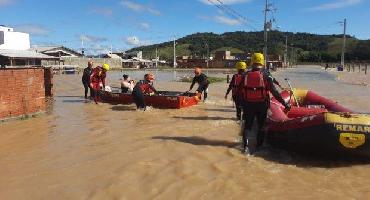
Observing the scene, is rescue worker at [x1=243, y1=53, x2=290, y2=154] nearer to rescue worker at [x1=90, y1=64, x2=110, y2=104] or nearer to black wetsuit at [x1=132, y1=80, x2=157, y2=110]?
black wetsuit at [x1=132, y1=80, x2=157, y2=110]

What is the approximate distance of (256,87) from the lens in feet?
25.0

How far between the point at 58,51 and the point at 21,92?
207 feet

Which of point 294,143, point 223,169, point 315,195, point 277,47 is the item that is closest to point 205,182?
point 223,169

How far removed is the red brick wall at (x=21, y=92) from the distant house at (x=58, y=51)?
57.9m

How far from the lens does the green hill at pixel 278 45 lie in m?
138

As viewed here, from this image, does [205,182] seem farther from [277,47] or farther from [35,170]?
[277,47]

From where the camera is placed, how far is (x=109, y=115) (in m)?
13.3

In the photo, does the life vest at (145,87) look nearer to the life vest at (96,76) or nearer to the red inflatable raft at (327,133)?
the life vest at (96,76)

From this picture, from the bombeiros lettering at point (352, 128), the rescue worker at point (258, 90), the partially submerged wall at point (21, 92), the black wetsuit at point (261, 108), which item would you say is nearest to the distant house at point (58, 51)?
the partially submerged wall at point (21, 92)

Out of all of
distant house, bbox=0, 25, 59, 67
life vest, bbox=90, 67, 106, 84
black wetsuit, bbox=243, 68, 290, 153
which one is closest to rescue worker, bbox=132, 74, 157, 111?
life vest, bbox=90, 67, 106, 84

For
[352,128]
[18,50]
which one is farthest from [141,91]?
[18,50]

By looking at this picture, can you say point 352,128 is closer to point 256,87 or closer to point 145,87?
point 256,87

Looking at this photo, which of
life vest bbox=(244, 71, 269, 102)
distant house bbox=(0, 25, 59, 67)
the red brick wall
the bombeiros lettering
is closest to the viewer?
the bombeiros lettering

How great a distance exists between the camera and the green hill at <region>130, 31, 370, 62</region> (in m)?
138
